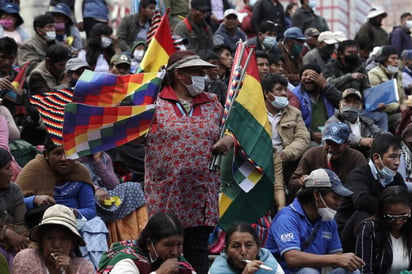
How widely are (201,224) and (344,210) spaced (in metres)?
2.66

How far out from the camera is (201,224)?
28.3 ft

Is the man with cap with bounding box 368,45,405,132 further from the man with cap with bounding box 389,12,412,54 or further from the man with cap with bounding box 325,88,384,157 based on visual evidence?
the man with cap with bounding box 389,12,412,54

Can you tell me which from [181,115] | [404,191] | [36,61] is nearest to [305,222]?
[404,191]

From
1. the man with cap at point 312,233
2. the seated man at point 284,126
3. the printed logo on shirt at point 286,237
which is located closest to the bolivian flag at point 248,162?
the man with cap at point 312,233

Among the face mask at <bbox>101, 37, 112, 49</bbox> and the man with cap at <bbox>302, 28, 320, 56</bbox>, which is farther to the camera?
the man with cap at <bbox>302, 28, 320, 56</bbox>

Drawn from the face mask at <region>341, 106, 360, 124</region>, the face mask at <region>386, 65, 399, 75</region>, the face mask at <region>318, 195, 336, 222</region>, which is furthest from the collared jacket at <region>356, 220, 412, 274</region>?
the face mask at <region>386, 65, 399, 75</region>

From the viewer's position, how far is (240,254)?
8.30 metres

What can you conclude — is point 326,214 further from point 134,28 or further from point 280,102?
point 134,28

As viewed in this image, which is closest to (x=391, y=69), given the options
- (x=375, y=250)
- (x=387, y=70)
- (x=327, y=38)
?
(x=387, y=70)

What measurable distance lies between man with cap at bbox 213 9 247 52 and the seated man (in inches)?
163

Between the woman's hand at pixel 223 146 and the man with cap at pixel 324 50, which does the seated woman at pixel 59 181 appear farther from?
the man with cap at pixel 324 50

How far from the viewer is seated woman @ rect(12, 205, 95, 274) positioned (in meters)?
7.94

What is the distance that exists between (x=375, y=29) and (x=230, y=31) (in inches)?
132

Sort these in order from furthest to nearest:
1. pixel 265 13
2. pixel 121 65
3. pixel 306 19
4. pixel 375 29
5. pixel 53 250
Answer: pixel 375 29
pixel 306 19
pixel 265 13
pixel 121 65
pixel 53 250
